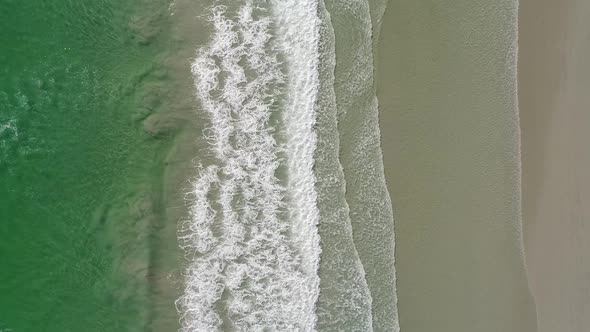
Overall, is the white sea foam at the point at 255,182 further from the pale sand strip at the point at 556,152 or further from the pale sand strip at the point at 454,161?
the pale sand strip at the point at 556,152

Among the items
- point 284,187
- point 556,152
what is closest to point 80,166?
point 284,187

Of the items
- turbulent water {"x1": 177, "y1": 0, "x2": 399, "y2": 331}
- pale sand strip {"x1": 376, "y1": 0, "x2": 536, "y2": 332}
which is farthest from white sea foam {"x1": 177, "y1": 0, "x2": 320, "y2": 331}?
pale sand strip {"x1": 376, "y1": 0, "x2": 536, "y2": 332}

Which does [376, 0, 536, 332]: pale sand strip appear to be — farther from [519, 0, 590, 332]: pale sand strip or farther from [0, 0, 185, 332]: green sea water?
[0, 0, 185, 332]: green sea water

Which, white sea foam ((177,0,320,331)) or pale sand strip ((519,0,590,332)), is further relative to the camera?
pale sand strip ((519,0,590,332))

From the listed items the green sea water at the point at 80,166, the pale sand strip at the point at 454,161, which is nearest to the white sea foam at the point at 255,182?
the green sea water at the point at 80,166

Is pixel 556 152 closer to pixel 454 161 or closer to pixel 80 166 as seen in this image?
pixel 454 161

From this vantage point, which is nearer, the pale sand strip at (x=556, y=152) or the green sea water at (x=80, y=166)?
the green sea water at (x=80, y=166)
